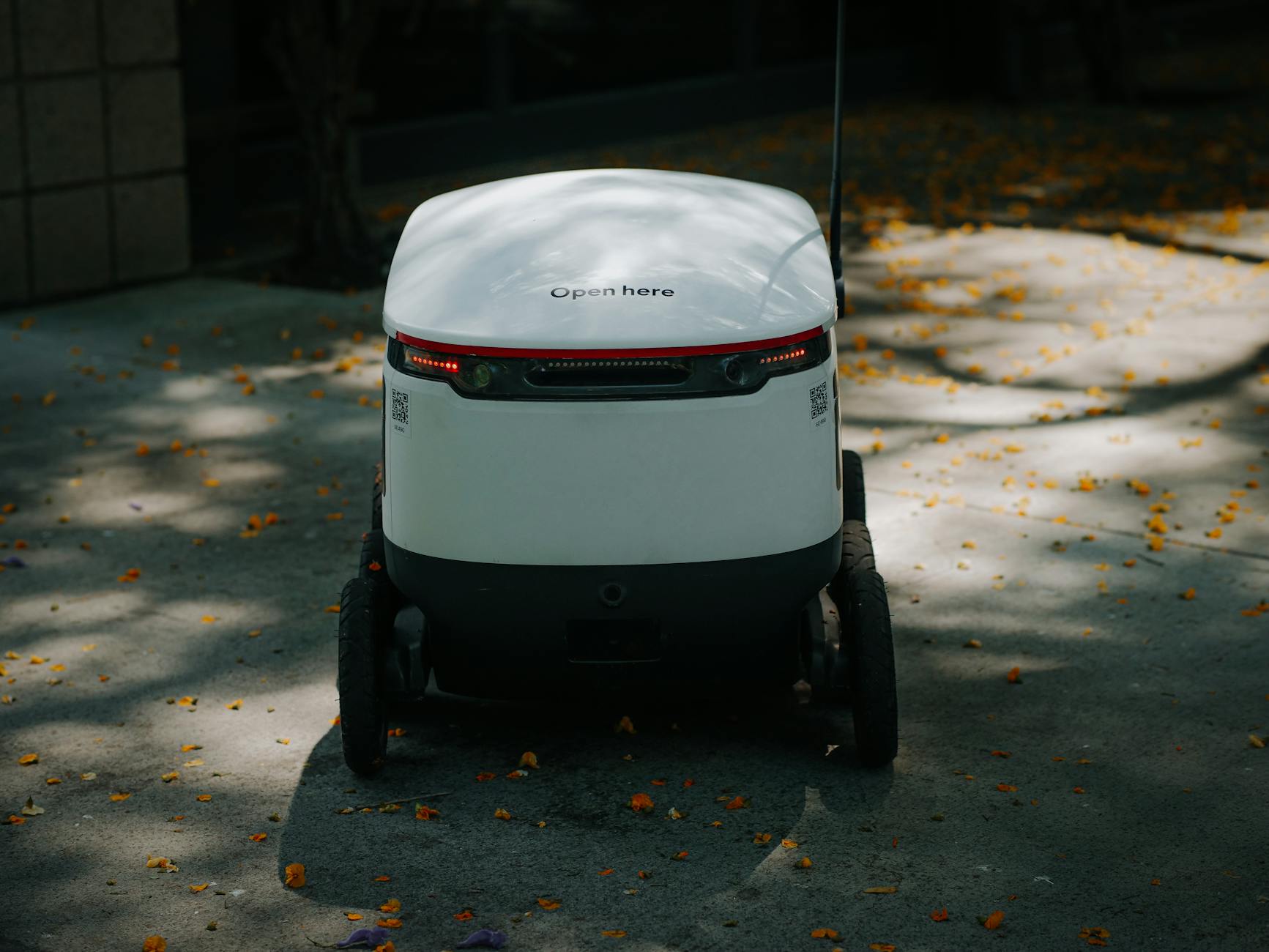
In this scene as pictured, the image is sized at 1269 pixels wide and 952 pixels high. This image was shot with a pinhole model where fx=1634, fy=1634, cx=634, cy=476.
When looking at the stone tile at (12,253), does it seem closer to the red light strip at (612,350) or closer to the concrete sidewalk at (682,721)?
the concrete sidewalk at (682,721)

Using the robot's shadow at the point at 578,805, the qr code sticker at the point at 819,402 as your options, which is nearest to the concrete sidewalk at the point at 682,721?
the robot's shadow at the point at 578,805

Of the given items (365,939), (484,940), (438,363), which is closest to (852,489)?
(438,363)

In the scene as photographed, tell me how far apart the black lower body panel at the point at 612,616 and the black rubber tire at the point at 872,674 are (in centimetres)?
16

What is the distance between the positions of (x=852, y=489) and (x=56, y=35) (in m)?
6.95

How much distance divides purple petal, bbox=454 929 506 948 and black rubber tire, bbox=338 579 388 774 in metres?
0.85

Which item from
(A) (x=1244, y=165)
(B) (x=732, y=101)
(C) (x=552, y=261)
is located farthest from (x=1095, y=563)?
(B) (x=732, y=101)

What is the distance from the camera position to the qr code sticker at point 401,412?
425cm

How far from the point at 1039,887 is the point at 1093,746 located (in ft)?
2.78

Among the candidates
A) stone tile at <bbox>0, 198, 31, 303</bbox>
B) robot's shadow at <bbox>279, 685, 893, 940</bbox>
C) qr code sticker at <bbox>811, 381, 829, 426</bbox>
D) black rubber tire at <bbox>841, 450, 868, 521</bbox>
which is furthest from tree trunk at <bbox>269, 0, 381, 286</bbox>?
qr code sticker at <bbox>811, 381, 829, 426</bbox>

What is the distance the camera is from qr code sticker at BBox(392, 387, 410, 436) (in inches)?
167

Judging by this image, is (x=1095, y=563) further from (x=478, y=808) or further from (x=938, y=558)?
(x=478, y=808)

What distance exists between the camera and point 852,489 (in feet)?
17.0

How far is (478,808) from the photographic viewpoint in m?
4.35

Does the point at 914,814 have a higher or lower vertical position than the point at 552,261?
lower
